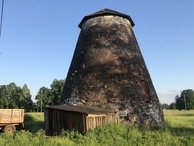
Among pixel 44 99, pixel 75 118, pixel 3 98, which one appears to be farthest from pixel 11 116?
pixel 3 98

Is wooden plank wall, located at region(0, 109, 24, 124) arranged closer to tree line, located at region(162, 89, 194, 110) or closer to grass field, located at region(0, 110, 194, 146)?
grass field, located at region(0, 110, 194, 146)

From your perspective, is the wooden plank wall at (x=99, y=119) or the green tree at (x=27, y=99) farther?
the green tree at (x=27, y=99)

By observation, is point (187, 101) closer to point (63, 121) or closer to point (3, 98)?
point (3, 98)

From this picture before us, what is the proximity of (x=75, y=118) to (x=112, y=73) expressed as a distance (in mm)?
4250

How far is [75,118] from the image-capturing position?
1292 centimetres

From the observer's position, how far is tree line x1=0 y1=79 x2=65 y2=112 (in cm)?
5778

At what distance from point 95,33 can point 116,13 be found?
7.49 feet

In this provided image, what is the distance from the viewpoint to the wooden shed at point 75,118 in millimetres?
12359

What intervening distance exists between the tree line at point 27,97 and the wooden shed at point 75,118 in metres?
41.7

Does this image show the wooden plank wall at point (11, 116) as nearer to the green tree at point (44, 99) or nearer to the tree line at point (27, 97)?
the tree line at point (27, 97)

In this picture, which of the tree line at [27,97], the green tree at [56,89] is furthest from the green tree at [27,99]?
the green tree at [56,89]

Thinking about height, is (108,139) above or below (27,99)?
below

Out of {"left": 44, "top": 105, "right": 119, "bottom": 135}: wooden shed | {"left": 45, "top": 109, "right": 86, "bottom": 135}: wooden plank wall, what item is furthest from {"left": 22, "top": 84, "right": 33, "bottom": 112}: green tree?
{"left": 44, "top": 105, "right": 119, "bottom": 135}: wooden shed

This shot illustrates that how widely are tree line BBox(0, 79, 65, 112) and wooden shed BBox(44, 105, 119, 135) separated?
41.7 m
